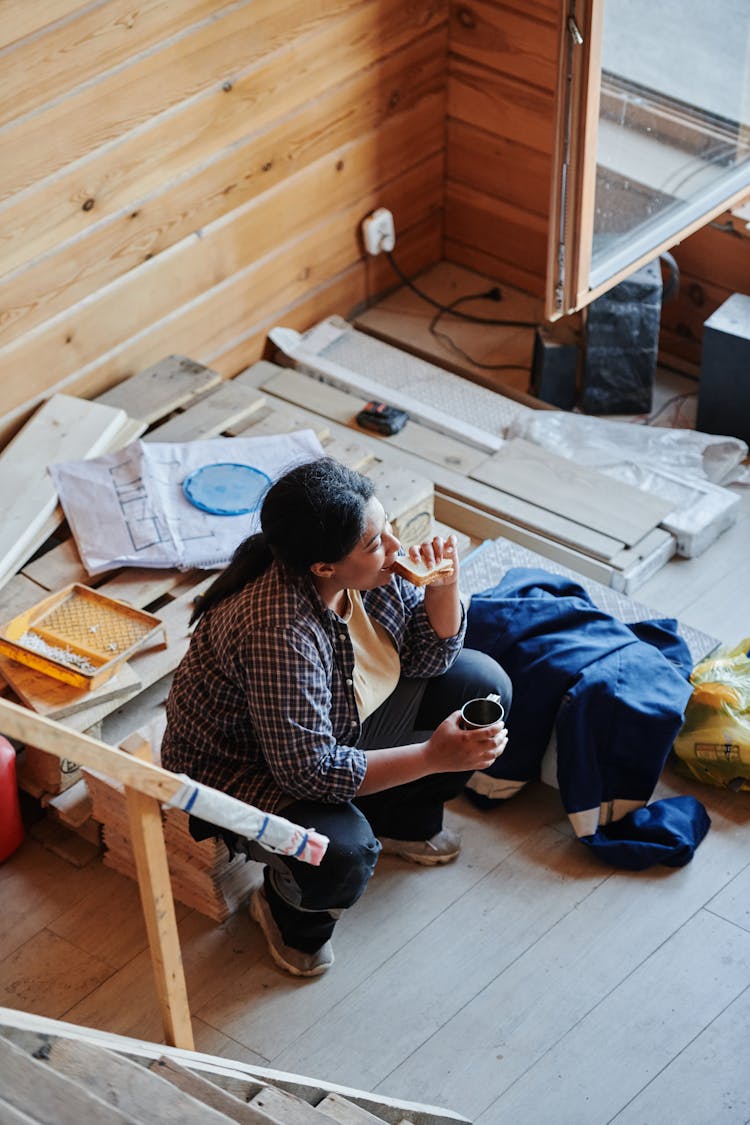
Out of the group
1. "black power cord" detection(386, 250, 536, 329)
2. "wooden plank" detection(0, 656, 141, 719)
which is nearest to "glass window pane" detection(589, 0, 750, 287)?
"black power cord" detection(386, 250, 536, 329)

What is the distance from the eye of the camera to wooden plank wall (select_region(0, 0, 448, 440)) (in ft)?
10.2

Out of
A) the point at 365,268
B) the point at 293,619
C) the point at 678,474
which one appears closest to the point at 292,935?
the point at 293,619

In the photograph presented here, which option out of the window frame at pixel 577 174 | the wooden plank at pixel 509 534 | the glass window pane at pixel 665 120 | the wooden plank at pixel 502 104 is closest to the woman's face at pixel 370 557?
the wooden plank at pixel 509 534

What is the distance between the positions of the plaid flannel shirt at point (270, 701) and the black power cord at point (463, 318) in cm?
179

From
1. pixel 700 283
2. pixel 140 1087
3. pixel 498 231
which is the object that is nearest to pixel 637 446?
pixel 700 283

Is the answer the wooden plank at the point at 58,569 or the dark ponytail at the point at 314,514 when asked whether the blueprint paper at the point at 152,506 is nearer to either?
the wooden plank at the point at 58,569

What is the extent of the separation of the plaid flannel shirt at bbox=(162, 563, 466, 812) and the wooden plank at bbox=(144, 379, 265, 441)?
43.6 inches

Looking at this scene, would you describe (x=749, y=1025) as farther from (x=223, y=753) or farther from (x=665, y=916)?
(x=223, y=753)

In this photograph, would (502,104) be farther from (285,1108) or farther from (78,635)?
(285,1108)

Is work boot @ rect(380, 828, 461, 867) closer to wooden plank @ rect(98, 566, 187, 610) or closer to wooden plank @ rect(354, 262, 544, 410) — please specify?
wooden plank @ rect(98, 566, 187, 610)

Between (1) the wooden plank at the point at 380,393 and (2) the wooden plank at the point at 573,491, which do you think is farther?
(1) the wooden plank at the point at 380,393

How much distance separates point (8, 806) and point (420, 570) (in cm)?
93

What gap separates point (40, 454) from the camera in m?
3.22

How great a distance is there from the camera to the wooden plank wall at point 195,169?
3119 mm
